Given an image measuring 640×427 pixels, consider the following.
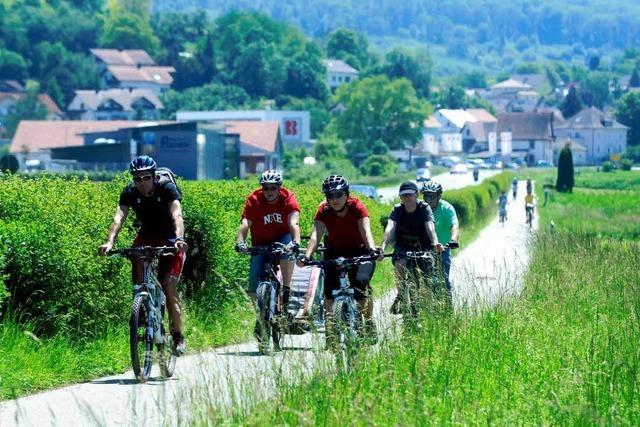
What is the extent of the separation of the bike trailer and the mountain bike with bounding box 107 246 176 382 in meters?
2.63

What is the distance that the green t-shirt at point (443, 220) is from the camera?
57.8ft

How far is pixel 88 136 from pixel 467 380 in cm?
11002

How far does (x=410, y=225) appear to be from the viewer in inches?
625

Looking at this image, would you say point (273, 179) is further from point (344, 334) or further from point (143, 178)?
point (344, 334)

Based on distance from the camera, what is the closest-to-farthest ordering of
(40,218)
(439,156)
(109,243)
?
(109,243) < (40,218) < (439,156)

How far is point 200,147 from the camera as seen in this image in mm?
82062

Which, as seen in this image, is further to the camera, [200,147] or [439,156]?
[439,156]

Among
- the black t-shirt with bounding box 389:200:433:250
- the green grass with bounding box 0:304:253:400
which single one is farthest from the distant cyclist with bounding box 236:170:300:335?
the black t-shirt with bounding box 389:200:433:250

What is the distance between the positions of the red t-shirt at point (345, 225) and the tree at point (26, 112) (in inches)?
6632

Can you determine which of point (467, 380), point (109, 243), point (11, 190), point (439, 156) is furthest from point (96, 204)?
point (439, 156)

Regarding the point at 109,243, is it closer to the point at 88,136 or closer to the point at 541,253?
the point at 541,253

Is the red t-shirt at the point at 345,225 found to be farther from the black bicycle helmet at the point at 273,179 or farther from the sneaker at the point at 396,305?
the black bicycle helmet at the point at 273,179

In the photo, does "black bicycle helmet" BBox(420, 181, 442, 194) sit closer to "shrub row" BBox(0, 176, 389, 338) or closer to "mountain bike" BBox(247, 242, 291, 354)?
"shrub row" BBox(0, 176, 389, 338)

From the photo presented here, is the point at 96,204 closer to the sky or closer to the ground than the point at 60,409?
closer to the sky
